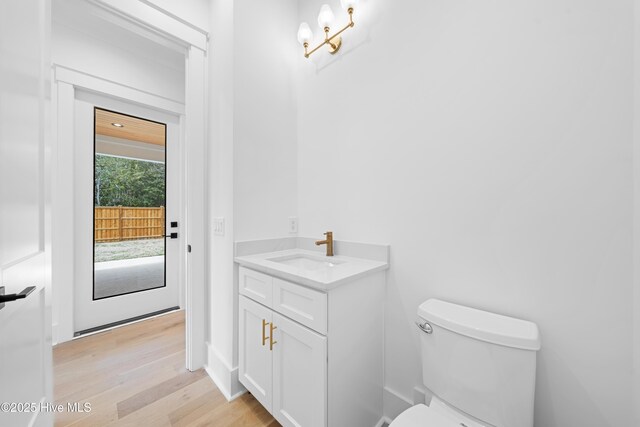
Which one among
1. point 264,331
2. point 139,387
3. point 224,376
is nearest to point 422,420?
point 264,331

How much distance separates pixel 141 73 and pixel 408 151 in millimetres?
2687

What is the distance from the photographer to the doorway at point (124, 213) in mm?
2207

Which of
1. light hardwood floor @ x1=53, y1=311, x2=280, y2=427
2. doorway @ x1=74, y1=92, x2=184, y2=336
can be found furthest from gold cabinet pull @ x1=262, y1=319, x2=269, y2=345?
doorway @ x1=74, y1=92, x2=184, y2=336

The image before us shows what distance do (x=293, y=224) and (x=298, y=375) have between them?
0.98 meters

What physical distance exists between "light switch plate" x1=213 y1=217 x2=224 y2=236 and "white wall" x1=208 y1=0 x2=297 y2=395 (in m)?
0.04

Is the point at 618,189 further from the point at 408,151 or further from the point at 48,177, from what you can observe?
the point at 48,177

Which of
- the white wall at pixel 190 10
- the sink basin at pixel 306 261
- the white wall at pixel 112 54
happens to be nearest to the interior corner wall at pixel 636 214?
the sink basin at pixel 306 261

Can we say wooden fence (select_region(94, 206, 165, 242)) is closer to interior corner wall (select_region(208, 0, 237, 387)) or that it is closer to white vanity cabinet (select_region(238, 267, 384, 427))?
interior corner wall (select_region(208, 0, 237, 387))

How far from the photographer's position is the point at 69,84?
2.07m

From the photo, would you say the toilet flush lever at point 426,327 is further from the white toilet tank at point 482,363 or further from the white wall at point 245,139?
the white wall at point 245,139

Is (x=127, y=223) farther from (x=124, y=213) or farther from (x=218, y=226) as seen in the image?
(x=218, y=226)

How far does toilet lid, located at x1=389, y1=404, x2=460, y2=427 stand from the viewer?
0.86m

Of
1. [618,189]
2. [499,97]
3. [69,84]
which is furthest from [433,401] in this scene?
[69,84]

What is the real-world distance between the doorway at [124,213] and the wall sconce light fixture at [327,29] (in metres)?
1.77
